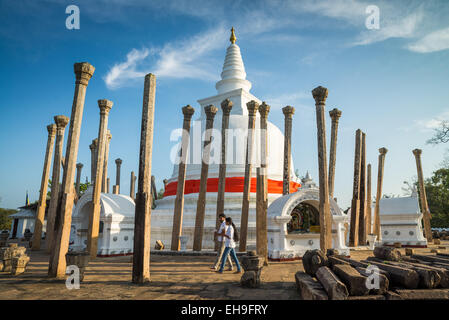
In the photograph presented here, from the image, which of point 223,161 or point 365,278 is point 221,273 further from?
point 223,161

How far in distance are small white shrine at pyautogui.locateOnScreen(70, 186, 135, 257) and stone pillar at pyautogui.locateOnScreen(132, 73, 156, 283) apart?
6.98 meters

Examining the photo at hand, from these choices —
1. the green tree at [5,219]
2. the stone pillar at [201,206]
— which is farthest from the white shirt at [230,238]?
the green tree at [5,219]

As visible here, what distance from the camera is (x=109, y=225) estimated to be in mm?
13094

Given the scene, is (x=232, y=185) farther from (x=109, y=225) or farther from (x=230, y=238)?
(x=230, y=238)

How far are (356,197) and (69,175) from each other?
13.2 meters

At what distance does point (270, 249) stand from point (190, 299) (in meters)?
6.82

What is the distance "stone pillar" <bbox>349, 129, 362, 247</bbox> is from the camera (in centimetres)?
1513

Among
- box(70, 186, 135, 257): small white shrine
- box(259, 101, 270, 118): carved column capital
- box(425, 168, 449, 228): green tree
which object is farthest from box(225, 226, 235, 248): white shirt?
box(425, 168, 449, 228): green tree

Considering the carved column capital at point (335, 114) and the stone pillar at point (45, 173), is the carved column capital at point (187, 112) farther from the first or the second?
the stone pillar at point (45, 173)

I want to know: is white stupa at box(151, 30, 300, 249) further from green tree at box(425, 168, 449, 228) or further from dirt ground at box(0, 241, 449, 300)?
green tree at box(425, 168, 449, 228)

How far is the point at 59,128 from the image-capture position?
558 inches

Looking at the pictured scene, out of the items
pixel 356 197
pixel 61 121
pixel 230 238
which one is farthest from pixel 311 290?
→ pixel 61 121

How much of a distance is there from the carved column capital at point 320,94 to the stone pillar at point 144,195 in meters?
6.37
